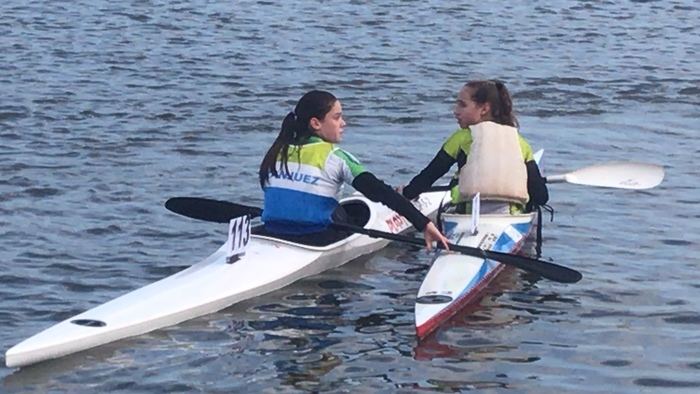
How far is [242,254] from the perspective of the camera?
10.6 meters

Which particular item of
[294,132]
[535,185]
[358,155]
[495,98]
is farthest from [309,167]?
[358,155]

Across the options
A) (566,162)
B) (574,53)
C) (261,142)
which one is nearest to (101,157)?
(261,142)

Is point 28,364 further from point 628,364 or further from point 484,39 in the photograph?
point 484,39

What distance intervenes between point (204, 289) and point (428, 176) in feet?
6.57

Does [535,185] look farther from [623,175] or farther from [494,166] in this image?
[623,175]

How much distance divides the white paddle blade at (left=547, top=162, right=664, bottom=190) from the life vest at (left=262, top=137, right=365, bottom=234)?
103 inches

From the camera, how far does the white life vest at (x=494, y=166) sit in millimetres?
11180

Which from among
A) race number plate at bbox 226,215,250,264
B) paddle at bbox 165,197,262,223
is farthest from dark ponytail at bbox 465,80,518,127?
race number plate at bbox 226,215,250,264

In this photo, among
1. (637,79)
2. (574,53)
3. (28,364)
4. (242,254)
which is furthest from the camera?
(574,53)

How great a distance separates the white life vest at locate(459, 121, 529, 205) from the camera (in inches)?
440

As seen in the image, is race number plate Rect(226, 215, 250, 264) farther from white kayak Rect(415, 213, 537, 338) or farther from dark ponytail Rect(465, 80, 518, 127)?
dark ponytail Rect(465, 80, 518, 127)

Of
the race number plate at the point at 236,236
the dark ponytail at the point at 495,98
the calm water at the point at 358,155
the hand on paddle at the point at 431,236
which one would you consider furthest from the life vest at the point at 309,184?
the dark ponytail at the point at 495,98

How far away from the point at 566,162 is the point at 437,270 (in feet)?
16.3

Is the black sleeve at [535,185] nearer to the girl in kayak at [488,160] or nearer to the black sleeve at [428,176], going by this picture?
the girl in kayak at [488,160]
